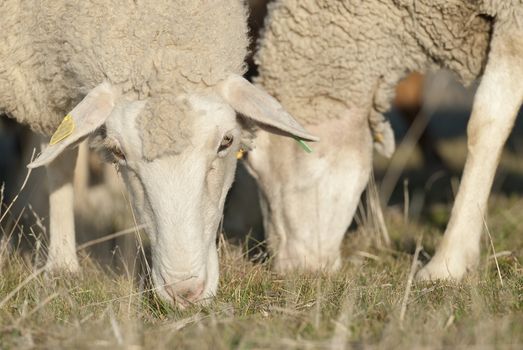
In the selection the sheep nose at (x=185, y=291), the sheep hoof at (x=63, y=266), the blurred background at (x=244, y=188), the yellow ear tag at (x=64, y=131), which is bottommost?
the blurred background at (x=244, y=188)

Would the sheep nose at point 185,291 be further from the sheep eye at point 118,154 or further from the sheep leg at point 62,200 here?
the sheep leg at point 62,200

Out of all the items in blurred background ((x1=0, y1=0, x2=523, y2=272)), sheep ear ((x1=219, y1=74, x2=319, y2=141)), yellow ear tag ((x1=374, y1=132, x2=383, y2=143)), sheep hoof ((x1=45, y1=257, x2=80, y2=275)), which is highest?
sheep ear ((x1=219, y1=74, x2=319, y2=141))

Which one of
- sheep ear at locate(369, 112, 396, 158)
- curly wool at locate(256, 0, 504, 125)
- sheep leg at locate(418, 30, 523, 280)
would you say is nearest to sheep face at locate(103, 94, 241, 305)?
curly wool at locate(256, 0, 504, 125)

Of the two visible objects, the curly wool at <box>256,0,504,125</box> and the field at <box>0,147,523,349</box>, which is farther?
the curly wool at <box>256,0,504,125</box>

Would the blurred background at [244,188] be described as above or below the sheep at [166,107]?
below

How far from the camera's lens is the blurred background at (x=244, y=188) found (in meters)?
5.45

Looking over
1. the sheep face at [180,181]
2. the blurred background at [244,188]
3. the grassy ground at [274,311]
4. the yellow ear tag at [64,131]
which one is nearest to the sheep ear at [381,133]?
the blurred background at [244,188]

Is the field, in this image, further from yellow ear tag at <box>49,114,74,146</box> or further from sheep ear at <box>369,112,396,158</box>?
sheep ear at <box>369,112,396,158</box>

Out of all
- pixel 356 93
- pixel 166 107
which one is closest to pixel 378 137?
pixel 356 93

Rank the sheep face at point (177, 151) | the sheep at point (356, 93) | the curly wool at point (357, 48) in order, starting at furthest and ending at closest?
the curly wool at point (357, 48) < the sheep at point (356, 93) < the sheep face at point (177, 151)

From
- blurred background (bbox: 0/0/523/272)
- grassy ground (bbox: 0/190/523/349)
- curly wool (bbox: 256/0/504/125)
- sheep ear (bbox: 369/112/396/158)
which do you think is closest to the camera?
grassy ground (bbox: 0/190/523/349)

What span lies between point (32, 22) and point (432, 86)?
7.77m

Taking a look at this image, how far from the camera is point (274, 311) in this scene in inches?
129

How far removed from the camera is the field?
273cm
